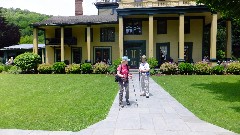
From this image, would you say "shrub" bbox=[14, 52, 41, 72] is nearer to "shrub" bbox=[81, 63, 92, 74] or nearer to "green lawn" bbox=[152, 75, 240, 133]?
"shrub" bbox=[81, 63, 92, 74]

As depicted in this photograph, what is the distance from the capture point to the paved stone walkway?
646 centimetres

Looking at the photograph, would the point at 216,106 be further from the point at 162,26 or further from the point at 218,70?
the point at 162,26

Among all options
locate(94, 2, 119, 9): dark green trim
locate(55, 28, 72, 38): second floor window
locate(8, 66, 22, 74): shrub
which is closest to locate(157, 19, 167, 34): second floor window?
locate(55, 28, 72, 38): second floor window

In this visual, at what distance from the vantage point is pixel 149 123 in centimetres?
735

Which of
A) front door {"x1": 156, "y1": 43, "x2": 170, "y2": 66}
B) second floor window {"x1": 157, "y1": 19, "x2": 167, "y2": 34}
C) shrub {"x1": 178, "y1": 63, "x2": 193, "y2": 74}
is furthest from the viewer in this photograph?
front door {"x1": 156, "y1": 43, "x2": 170, "y2": 66}

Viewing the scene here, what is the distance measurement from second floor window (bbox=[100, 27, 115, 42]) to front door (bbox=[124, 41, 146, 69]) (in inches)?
109

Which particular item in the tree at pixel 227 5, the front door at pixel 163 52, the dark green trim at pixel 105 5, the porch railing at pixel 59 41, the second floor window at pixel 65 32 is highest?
the dark green trim at pixel 105 5

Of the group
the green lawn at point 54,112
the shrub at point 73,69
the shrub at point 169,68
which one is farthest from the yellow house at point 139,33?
the green lawn at point 54,112

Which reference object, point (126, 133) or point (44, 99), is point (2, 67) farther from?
point (126, 133)

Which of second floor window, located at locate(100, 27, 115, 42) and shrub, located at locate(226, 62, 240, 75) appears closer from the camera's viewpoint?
shrub, located at locate(226, 62, 240, 75)

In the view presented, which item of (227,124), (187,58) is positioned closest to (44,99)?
(227,124)

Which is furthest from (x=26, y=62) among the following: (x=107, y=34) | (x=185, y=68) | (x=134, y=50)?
(x=185, y=68)

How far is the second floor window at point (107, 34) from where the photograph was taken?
32656 mm

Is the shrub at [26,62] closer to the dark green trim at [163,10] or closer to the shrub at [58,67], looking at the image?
the shrub at [58,67]
